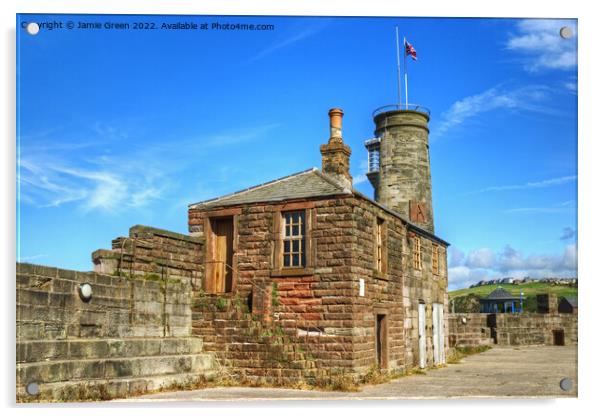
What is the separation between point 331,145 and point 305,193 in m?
2.07

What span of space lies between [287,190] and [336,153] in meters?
1.83

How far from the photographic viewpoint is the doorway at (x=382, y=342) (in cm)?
1647

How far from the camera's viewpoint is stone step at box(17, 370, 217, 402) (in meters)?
10.9

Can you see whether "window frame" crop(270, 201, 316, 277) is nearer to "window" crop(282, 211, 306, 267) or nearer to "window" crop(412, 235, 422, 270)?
"window" crop(282, 211, 306, 267)

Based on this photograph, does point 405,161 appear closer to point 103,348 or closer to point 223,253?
point 223,253

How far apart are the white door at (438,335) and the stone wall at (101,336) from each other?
8.67 meters

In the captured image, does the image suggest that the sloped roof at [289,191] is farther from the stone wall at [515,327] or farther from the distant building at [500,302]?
the distant building at [500,302]

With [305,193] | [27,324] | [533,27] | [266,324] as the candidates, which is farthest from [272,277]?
[533,27]

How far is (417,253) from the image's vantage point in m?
19.9

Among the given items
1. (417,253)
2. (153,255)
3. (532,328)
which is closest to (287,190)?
(153,255)

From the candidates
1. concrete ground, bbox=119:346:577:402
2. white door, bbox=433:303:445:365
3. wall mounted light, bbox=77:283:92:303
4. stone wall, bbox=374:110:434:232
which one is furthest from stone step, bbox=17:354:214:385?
stone wall, bbox=374:110:434:232

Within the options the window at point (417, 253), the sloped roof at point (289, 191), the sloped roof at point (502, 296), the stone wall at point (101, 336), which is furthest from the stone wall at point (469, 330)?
the sloped roof at point (502, 296)

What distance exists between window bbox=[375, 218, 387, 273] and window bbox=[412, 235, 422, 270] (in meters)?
2.84

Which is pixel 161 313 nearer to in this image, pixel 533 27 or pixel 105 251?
pixel 105 251
